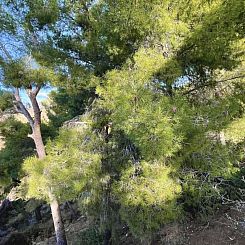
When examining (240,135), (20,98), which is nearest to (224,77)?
(240,135)

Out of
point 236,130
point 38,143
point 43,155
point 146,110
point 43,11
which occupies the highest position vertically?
point 43,11

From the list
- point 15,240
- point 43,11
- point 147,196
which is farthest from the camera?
point 15,240

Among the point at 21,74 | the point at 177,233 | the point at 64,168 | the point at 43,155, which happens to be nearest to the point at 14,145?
the point at 43,155

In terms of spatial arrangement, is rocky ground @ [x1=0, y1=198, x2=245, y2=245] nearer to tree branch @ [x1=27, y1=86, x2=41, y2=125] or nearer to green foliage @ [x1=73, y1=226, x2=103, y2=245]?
green foliage @ [x1=73, y1=226, x2=103, y2=245]

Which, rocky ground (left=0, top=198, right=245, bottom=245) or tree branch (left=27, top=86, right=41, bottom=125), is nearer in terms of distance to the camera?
rocky ground (left=0, top=198, right=245, bottom=245)

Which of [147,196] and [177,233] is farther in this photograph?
[177,233]

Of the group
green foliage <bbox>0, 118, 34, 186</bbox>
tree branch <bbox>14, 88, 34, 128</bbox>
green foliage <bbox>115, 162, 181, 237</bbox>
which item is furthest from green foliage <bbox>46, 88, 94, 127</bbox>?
green foliage <bbox>115, 162, 181, 237</bbox>

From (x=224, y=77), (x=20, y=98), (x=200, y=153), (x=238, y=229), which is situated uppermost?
(x=20, y=98)

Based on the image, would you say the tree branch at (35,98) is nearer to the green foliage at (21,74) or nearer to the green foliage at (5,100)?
the green foliage at (21,74)

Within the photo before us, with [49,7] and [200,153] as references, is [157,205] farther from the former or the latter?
[49,7]

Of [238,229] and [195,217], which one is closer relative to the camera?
[238,229]

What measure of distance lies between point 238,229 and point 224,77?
2.94m

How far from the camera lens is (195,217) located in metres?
6.72

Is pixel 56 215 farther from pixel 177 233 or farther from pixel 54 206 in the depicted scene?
pixel 177 233
